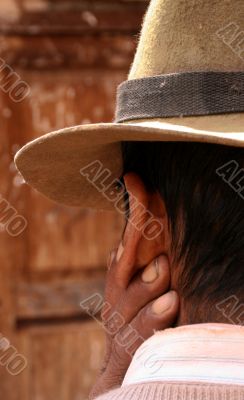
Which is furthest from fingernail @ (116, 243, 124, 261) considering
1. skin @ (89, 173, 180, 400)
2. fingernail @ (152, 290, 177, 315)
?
fingernail @ (152, 290, 177, 315)

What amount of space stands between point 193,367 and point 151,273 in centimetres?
25

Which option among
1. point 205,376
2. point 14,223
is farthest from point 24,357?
point 205,376

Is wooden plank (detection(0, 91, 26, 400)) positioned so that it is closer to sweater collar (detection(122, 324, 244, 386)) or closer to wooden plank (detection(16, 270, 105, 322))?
wooden plank (detection(16, 270, 105, 322))

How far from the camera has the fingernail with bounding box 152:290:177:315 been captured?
141 centimetres

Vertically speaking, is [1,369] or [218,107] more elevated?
[218,107]

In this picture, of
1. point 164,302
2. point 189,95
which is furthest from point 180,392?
point 189,95

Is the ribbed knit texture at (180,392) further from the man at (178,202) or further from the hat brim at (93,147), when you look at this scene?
the hat brim at (93,147)

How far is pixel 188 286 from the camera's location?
138 cm

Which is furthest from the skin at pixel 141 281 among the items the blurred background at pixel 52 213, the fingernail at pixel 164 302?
the blurred background at pixel 52 213

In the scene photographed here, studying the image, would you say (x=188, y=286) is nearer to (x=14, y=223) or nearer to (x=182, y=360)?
(x=182, y=360)

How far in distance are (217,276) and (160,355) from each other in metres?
0.14

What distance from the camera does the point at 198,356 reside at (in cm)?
125

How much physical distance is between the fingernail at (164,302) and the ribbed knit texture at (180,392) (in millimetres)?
171

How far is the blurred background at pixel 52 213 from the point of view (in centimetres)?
407
